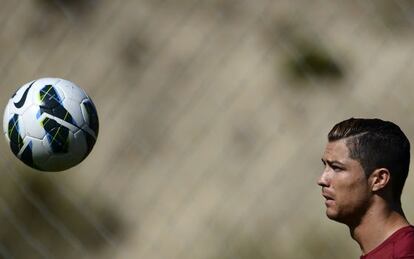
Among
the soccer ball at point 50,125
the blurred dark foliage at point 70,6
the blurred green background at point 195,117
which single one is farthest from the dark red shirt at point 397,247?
the blurred dark foliage at point 70,6

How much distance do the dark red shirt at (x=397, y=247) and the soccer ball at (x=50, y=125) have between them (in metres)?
1.63

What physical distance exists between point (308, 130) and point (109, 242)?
1.20 metres

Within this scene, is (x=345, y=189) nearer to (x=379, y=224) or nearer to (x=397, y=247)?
(x=379, y=224)

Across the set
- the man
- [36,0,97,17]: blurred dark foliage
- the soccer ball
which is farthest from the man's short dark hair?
[36,0,97,17]: blurred dark foliage

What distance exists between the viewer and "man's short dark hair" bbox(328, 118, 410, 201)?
4.60 metres

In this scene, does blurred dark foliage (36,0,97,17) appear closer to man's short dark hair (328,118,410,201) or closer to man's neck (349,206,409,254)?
man's short dark hair (328,118,410,201)

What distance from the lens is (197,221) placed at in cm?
660

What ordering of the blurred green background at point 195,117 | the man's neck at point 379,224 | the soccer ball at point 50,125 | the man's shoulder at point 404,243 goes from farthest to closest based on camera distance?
the blurred green background at point 195,117
the soccer ball at point 50,125
the man's neck at point 379,224
the man's shoulder at point 404,243

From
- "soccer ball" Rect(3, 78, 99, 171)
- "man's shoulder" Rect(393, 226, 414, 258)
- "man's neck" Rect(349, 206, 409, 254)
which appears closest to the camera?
"man's shoulder" Rect(393, 226, 414, 258)

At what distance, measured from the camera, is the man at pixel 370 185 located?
4531 millimetres

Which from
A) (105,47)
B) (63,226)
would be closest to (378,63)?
(105,47)

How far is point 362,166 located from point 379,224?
9.0 inches

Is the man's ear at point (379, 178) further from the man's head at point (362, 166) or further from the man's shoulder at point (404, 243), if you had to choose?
the man's shoulder at point (404, 243)

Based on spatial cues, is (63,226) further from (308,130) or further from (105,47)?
(308,130)
